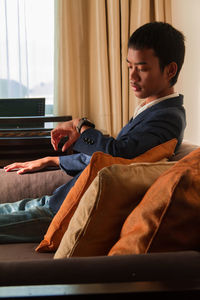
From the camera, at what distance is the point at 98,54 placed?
3418mm

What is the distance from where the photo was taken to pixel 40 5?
3.46 m

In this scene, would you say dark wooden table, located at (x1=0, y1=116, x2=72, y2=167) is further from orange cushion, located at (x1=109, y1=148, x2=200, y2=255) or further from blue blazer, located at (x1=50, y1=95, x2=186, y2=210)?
orange cushion, located at (x1=109, y1=148, x2=200, y2=255)

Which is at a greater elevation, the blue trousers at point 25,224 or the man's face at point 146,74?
the man's face at point 146,74

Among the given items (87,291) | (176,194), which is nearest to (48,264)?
(87,291)

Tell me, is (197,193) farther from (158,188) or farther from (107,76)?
(107,76)

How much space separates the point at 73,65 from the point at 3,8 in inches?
26.8

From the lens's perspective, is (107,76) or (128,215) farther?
(107,76)

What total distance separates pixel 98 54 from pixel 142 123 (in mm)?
1924

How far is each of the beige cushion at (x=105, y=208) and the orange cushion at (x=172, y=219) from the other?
10 cm

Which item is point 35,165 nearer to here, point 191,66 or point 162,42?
point 162,42

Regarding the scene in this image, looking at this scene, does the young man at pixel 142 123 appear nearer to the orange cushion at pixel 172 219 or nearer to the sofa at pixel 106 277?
the orange cushion at pixel 172 219

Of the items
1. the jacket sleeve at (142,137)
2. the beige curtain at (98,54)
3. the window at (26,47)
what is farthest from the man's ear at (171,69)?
the window at (26,47)

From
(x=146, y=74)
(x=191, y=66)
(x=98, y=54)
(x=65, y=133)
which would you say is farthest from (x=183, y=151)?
(x=98, y=54)

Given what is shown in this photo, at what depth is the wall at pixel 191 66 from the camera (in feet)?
9.04
